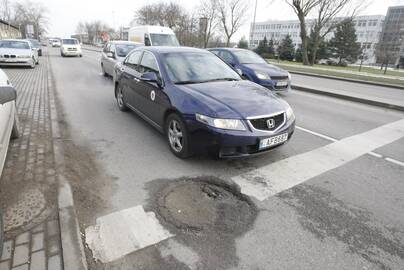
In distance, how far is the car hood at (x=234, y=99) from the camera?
3.83m

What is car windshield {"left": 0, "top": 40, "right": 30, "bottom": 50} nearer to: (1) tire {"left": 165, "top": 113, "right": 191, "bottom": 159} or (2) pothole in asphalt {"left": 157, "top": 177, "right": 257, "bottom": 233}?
(1) tire {"left": 165, "top": 113, "right": 191, "bottom": 159}

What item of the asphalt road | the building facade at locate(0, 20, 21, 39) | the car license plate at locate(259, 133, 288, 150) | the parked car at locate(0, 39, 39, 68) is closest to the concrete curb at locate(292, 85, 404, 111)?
the asphalt road

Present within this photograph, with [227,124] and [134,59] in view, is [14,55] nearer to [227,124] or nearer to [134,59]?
[134,59]

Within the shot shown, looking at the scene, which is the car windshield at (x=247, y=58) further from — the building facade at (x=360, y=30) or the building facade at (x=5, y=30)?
the building facade at (x=360, y=30)

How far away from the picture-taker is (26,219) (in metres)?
2.73

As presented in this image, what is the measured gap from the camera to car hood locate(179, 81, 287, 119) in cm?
383

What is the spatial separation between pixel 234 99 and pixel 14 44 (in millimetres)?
16863

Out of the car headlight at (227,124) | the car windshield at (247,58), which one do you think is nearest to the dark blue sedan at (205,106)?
the car headlight at (227,124)

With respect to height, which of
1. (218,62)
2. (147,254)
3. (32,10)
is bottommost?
(147,254)

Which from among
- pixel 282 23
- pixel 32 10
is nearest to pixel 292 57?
pixel 282 23

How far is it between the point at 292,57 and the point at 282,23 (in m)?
59.4

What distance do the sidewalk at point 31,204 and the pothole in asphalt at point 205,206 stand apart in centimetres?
A: 110

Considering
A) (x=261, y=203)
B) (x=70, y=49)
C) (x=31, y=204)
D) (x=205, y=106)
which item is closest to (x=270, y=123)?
(x=205, y=106)

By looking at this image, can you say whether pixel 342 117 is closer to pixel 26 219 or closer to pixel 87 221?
pixel 87 221
